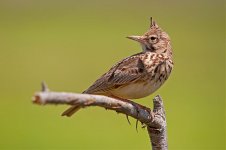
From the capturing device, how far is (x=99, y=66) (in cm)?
2217

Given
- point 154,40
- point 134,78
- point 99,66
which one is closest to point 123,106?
point 134,78

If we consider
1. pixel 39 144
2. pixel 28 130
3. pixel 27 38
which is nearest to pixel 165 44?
pixel 39 144

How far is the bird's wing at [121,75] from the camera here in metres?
6.33

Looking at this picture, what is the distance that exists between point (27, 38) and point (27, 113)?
10640 millimetres

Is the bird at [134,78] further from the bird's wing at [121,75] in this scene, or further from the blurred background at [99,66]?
the blurred background at [99,66]

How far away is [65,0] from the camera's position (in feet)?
126

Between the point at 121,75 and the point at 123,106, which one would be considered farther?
the point at 121,75

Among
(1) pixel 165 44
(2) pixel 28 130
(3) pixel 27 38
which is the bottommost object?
(1) pixel 165 44

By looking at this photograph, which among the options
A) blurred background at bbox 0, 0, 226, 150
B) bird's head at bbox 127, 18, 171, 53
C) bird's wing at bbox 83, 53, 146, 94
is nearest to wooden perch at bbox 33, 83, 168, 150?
bird's wing at bbox 83, 53, 146, 94

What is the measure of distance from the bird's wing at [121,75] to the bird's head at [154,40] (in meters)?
0.39

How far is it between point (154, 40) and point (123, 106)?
2244 mm

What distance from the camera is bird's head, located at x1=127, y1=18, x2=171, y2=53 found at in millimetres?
7113

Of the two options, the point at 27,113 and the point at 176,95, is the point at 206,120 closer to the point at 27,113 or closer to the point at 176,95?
the point at 176,95

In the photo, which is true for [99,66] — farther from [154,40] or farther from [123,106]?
[123,106]
